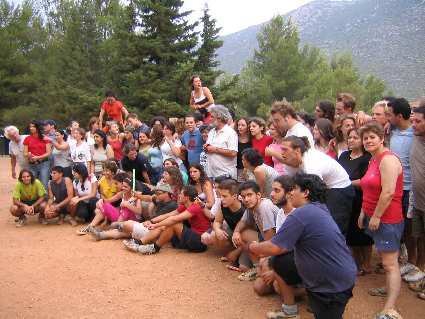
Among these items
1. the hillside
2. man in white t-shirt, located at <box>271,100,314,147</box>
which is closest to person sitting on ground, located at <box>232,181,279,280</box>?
man in white t-shirt, located at <box>271,100,314,147</box>

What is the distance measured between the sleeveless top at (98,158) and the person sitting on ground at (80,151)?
125 millimetres

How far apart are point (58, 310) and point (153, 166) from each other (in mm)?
3466

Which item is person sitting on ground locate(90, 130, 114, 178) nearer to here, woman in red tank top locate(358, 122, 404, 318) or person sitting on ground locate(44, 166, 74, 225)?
person sitting on ground locate(44, 166, 74, 225)

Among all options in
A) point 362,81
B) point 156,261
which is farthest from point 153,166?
point 362,81

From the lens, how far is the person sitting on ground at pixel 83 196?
7.40 meters

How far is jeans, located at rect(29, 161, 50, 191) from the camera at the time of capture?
839cm

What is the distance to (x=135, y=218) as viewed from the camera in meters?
6.66

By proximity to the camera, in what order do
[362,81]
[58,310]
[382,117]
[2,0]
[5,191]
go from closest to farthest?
1. [58,310]
2. [382,117]
3. [5,191]
4. [2,0]
5. [362,81]

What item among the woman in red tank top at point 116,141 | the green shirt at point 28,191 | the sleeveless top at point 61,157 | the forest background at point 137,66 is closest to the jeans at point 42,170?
the sleeveless top at point 61,157

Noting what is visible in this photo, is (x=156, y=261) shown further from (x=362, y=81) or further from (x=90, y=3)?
(x=362, y=81)

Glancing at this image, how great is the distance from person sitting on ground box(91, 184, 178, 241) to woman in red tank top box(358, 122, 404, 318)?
9.72ft

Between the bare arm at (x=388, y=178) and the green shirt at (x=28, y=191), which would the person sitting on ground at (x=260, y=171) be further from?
the green shirt at (x=28, y=191)

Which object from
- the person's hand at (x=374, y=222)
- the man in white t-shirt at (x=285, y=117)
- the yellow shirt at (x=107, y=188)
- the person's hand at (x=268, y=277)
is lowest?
the person's hand at (x=268, y=277)

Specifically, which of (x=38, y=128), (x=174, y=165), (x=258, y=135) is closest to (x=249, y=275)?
(x=258, y=135)
